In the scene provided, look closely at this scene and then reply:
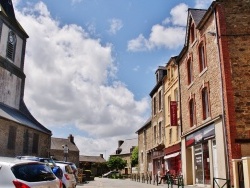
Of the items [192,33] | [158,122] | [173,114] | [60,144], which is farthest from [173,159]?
[60,144]

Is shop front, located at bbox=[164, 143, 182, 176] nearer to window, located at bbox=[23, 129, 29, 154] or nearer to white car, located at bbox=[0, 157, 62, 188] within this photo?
window, located at bbox=[23, 129, 29, 154]

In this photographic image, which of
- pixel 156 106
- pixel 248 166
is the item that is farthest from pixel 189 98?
pixel 156 106

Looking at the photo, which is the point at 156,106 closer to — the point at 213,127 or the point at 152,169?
the point at 152,169

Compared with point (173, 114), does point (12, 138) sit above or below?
below

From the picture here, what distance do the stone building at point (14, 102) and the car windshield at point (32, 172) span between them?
20739mm

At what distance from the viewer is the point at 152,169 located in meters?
34.4

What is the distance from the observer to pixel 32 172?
20.8 feet

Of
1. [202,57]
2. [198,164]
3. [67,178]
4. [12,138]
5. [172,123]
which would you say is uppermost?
[202,57]

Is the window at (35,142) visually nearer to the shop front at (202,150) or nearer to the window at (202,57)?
the shop front at (202,150)

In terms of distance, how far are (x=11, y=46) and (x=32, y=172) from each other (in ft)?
93.1

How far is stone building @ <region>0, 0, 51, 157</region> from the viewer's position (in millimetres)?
28344

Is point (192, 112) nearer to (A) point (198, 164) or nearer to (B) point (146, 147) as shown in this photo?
(A) point (198, 164)

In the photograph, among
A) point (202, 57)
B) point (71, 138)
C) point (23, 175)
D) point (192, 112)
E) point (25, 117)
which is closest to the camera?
point (23, 175)

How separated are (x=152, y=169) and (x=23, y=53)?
1881 cm
